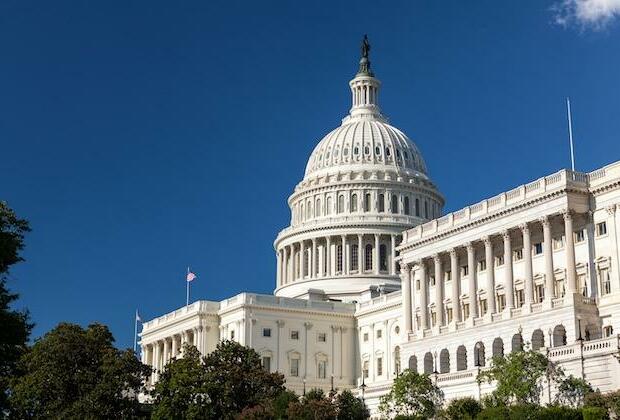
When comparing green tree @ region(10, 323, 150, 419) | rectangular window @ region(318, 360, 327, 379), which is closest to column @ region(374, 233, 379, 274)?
rectangular window @ region(318, 360, 327, 379)

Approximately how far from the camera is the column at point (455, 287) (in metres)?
111

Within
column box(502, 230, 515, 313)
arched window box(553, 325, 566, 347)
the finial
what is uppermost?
the finial

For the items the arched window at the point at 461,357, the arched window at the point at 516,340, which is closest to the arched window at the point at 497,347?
A: the arched window at the point at 516,340

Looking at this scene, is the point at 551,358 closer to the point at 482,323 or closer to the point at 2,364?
the point at 482,323

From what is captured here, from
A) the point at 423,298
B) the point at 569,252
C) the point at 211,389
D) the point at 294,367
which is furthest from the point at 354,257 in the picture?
the point at 211,389

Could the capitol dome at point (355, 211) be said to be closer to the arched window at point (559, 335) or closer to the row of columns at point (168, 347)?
the row of columns at point (168, 347)

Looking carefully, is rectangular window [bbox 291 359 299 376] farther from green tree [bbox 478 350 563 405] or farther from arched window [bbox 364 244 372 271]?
green tree [bbox 478 350 563 405]

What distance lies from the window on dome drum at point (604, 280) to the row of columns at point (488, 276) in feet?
7.81

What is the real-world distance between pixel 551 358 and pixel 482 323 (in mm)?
20984

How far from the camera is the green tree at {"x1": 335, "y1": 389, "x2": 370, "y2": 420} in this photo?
295 feet

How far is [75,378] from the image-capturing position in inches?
3509

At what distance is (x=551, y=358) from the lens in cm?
8444

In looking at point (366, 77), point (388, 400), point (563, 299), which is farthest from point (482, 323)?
point (366, 77)

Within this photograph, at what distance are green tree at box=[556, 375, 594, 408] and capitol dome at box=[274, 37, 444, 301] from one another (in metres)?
75.5
